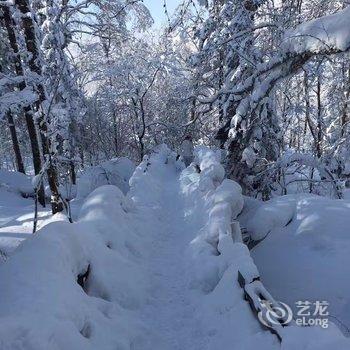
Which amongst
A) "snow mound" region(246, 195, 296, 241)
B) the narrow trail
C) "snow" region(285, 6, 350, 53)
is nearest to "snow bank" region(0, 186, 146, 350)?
the narrow trail

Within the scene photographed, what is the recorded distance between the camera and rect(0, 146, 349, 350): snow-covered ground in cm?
347

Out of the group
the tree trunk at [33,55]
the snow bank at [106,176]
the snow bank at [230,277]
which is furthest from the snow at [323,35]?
the snow bank at [106,176]

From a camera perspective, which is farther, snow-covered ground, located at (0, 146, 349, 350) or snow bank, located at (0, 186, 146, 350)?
snow-covered ground, located at (0, 146, 349, 350)

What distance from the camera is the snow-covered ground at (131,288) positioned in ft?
11.4

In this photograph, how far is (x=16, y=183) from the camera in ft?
64.7

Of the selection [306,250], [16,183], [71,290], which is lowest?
[16,183]

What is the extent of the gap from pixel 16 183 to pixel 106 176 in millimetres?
6785

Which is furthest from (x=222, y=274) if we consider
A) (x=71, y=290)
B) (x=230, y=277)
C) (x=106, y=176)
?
(x=106, y=176)

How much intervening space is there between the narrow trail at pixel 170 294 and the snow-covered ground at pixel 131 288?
1cm

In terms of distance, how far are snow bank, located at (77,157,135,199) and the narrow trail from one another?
21.7 feet

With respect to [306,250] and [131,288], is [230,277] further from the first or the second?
[306,250]

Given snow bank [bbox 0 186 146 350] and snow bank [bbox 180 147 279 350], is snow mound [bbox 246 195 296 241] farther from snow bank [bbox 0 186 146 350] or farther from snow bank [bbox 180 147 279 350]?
snow bank [bbox 0 186 146 350]

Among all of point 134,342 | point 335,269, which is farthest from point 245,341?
point 335,269

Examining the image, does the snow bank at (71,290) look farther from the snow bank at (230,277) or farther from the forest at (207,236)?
the snow bank at (230,277)
